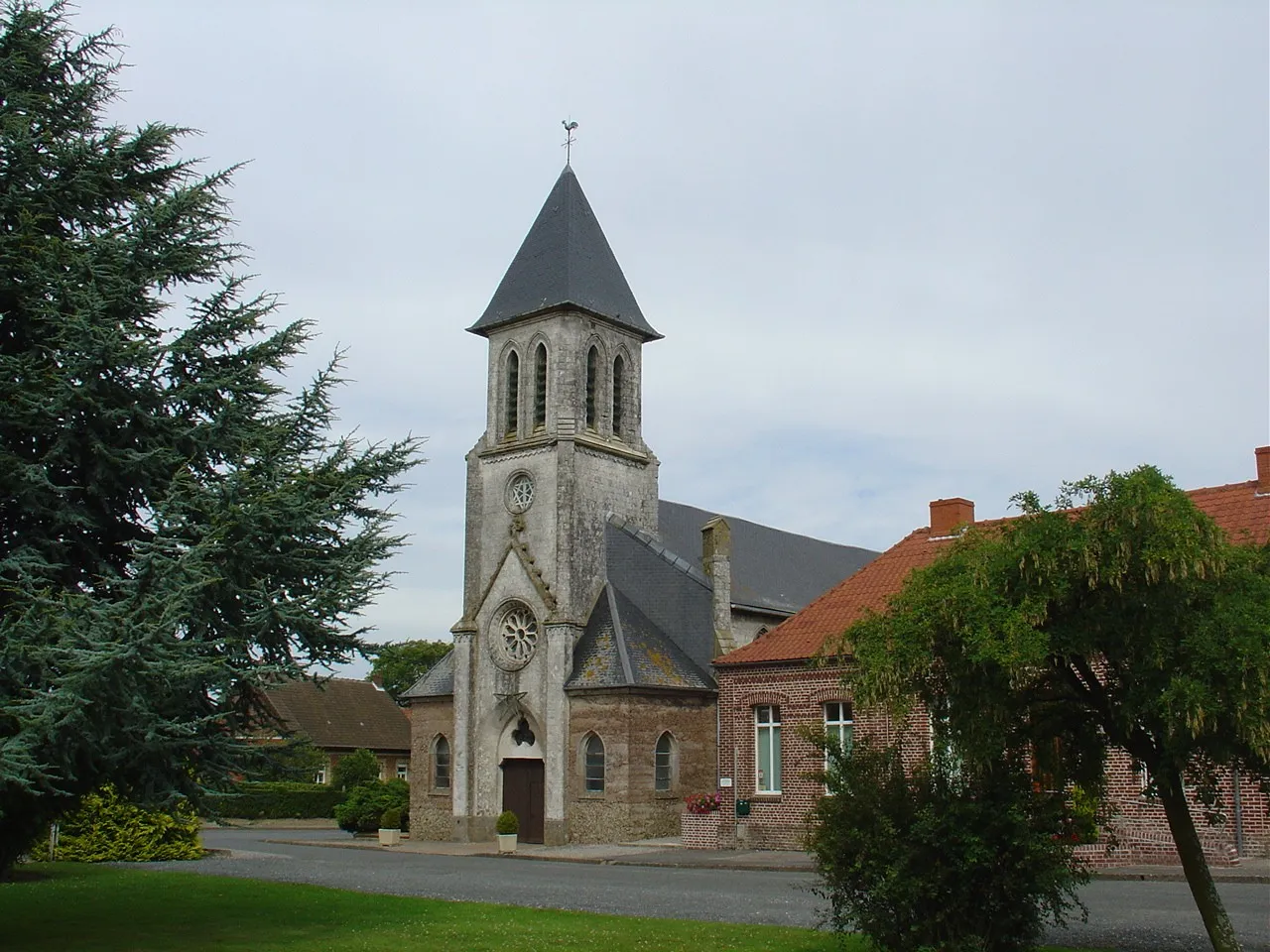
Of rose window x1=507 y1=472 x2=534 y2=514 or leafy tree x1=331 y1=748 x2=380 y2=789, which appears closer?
rose window x1=507 y1=472 x2=534 y2=514

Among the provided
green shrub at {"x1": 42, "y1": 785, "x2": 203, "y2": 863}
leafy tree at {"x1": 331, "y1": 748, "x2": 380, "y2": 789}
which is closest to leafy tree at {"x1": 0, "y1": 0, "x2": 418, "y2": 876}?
green shrub at {"x1": 42, "y1": 785, "x2": 203, "y2": 863}

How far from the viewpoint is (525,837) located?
115 feet

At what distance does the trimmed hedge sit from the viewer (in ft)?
161

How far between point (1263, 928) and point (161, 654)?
11.7m

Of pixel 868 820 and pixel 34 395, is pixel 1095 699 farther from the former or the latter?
pixel 34 395

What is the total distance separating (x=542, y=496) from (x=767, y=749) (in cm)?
1105

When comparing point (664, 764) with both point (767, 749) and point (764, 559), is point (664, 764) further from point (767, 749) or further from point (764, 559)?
point (764, 559)

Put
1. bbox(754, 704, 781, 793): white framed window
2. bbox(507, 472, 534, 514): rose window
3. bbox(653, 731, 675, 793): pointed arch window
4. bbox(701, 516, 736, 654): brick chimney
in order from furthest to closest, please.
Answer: bbox(507, 472, 534, 514): rose window < bbox(701, 516, 736, 654): brick chimney < bbox(653, 731, 675, 793): pointed arch window < bbox(754, 704, 781, 793): white framed window

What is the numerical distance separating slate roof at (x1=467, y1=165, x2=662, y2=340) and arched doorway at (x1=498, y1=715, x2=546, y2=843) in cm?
1216

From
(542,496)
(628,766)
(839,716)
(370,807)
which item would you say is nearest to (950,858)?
(839,716)

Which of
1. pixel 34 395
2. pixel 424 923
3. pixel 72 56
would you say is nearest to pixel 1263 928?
pixel 424 923

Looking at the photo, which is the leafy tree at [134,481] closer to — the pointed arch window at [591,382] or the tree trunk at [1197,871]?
the tree trunk at [1197,871]

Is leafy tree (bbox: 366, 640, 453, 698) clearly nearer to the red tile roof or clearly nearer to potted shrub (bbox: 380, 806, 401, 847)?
potted shrub (bbox: 380, 806, 401, 847)

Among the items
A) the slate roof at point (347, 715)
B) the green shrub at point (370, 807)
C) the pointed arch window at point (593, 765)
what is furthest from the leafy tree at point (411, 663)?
the pointed arch window at point (593, 765)
